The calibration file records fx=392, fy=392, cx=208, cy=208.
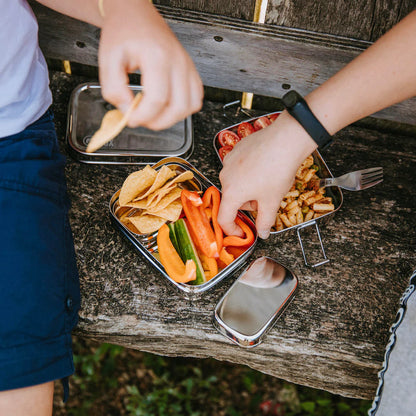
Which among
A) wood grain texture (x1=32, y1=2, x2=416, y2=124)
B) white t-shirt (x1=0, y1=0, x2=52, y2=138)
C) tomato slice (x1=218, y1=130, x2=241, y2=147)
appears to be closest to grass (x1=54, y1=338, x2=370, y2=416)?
tomato slice (x1=218, y1=130, x2=241, y2=147)

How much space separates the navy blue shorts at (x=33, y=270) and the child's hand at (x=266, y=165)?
17.9 inches

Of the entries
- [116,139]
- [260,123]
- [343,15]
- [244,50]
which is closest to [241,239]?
[260,123]

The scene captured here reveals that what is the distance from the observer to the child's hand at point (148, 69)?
590 mm

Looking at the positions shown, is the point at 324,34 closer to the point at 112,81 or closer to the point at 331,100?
the point at 331,100

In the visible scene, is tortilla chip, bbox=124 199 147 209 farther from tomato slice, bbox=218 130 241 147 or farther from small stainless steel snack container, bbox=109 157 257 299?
tomato slice, bbox=218 130 241 147

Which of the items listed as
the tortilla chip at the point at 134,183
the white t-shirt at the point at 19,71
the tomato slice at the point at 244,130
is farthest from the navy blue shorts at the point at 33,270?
the tomato slice at the point at 244,130

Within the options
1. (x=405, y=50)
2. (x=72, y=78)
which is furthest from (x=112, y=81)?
Answer: (x=72, y=78)

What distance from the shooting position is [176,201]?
1.23 meters

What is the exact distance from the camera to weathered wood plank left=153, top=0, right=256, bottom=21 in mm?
1397

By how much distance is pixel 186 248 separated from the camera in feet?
3.83

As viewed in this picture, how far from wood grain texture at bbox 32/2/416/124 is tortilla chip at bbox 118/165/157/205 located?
63 centimetres

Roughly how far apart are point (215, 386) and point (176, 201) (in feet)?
3.22

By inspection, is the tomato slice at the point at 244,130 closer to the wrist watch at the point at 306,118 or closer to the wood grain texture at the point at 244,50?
the wood grain texture at the point at 244,50

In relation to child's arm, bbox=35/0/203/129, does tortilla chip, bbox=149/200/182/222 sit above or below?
below
